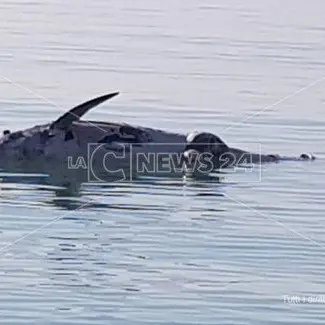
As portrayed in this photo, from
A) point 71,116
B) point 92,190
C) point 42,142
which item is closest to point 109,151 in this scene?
point 71,116

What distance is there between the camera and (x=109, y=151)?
53.8ft

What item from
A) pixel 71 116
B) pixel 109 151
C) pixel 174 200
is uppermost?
pixel 71 116

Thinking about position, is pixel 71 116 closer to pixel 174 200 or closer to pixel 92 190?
pixel 92 190

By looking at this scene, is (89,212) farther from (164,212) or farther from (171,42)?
(171,42)

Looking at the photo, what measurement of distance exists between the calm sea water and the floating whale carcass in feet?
1.56

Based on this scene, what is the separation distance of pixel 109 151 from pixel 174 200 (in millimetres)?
2063

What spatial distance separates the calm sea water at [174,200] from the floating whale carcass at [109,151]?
48 cm

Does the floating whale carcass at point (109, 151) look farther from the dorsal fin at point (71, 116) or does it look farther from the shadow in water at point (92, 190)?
the shadow in water at point (92, 190)

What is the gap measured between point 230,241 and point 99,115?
606cm

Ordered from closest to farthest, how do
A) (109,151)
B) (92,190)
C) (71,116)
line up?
1. (92,190)
2. (71,116)
3. (109,151)

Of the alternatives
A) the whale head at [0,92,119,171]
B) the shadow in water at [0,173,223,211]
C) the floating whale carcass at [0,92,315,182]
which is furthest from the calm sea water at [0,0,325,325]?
the whale head at [0,92,119,171]

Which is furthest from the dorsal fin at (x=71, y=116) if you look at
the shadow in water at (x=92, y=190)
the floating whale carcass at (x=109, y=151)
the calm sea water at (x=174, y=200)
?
the calm sea water at (x=174, y=200)

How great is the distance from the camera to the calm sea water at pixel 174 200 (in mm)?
11094

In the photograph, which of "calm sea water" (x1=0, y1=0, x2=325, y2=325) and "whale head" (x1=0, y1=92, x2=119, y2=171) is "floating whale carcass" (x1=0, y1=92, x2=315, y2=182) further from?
"calm sea water" (x1=0, y1=0, x2=325, y2=325)
